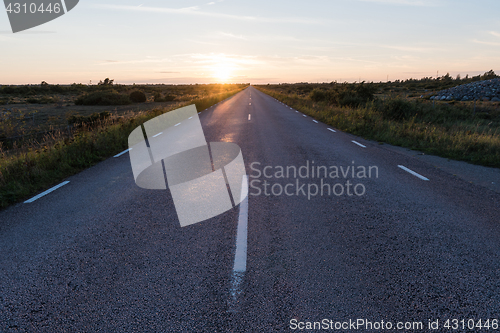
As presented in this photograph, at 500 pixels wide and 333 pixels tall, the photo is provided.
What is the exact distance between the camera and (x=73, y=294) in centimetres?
260

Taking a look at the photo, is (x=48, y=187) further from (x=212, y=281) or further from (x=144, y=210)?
(x=212, y=281)

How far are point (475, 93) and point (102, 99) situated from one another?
174 ft

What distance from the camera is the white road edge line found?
8.27 feet

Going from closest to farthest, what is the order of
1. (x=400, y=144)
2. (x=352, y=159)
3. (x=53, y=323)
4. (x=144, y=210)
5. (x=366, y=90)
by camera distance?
(x=53, y=323), (x=144, y=210), (x=352, y=159), (x=400, y=144), (x=366, y=90)

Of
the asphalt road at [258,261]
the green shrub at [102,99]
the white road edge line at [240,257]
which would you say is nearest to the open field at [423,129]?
the asphalt road at [258,261]

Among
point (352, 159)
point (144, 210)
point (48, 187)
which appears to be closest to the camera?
point (144, 210)

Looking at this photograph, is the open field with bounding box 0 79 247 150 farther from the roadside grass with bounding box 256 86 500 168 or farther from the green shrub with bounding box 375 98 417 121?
the green shrub with bounding box 375 98 417 121

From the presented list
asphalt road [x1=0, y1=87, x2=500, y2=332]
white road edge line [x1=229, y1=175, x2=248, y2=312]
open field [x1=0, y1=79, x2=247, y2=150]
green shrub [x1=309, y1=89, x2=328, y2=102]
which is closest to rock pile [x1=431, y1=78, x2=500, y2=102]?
green shrub [x1=309, y1=89, x2=328, y2=102]

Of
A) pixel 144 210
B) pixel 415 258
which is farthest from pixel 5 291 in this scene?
pixel 415 258

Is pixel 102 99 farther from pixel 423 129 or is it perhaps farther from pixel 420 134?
pixel 420 134

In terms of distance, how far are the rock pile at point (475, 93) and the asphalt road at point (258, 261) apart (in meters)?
36.8

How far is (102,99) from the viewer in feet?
142

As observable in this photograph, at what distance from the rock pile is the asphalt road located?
3677cm

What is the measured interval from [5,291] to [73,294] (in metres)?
0.72
